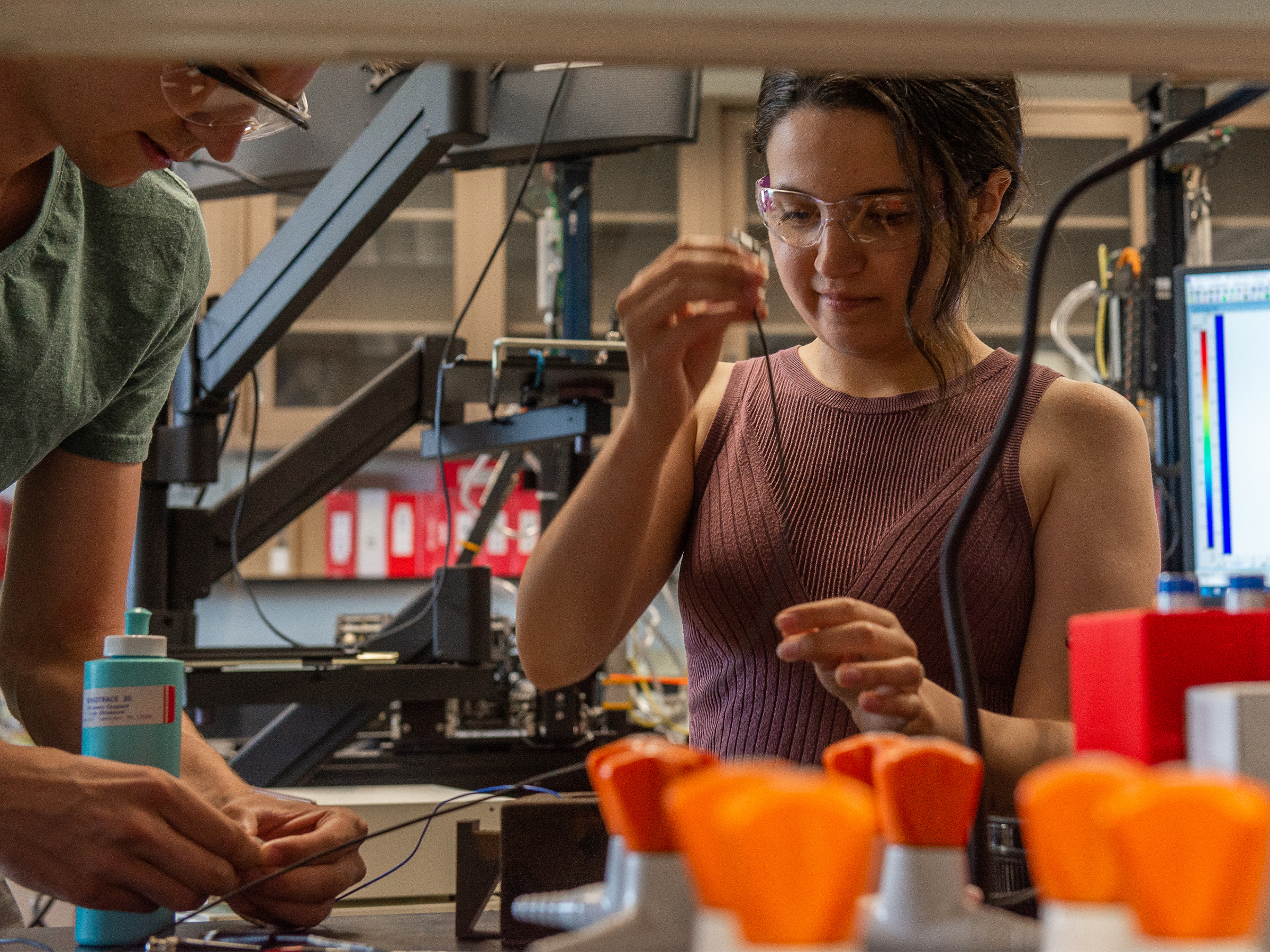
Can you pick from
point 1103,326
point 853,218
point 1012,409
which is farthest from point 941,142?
point 1103,326

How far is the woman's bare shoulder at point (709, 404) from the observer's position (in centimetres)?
113

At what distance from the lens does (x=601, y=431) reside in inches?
64.1

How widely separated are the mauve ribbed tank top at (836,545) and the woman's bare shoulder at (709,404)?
0.01m

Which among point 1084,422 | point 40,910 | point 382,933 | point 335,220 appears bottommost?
point 40,910

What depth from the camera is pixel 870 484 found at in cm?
106

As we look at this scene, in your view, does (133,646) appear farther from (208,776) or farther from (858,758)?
(858,758)

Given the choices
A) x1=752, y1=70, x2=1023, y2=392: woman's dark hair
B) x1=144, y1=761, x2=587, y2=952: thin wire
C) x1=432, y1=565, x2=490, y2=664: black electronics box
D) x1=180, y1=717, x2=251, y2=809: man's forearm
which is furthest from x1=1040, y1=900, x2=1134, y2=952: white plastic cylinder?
x1=432, y1=565, x2=490, y2=664: black electronics box

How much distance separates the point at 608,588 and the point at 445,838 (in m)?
0.24

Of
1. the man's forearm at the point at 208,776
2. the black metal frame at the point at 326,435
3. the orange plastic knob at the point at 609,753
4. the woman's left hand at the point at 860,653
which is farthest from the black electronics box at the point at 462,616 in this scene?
the orange plastic knob at the point at 609,753

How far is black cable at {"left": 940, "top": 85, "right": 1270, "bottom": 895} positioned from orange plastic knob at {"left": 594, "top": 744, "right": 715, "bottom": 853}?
0.65ft

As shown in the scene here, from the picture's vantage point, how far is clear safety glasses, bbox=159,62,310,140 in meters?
0.74

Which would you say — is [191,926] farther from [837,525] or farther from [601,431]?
[601,431]

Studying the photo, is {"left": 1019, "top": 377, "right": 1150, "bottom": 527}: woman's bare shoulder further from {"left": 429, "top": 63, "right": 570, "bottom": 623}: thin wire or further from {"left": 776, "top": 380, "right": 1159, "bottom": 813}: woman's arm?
{"left": 429, "top": 63, "right": 570, "bottom": 623}: thin wire

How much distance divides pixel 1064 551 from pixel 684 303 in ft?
1.38
